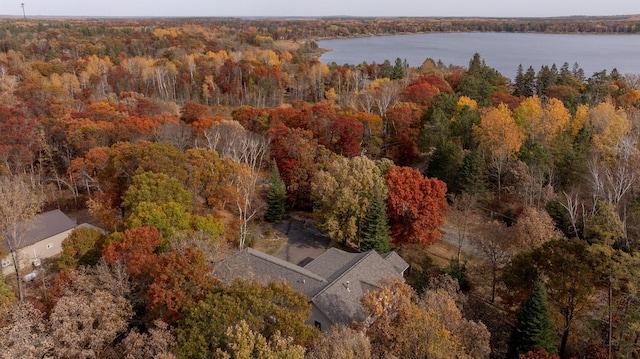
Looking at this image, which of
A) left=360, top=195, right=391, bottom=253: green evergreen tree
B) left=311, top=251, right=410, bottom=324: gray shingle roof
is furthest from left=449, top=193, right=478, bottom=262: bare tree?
left=311, top=251, right=410, bottom=324: gray shingle roof

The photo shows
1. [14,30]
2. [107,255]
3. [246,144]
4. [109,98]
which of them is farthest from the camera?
[14,30]

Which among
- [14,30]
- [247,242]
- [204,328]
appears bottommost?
[247,242]

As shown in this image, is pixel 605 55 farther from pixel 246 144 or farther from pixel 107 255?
pixel 107 255

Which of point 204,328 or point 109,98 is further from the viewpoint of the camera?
point 109,98

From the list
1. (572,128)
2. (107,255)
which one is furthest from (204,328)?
(572,128)

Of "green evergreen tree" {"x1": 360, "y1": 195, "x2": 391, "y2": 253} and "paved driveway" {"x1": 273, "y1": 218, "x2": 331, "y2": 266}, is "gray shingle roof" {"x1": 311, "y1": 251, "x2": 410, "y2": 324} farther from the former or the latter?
"paved driveway" {"x1": 273, "y1": 218, "x2": 331, "y2": 266}

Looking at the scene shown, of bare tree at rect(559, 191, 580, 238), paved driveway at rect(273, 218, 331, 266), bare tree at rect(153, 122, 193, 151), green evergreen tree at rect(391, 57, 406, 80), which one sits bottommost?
paved driveway at rect(273, 218, 331, 266)

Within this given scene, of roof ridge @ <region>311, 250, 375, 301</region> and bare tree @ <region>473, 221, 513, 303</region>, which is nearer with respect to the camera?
roof ridge @ <region>311, 250, 375, 301</region>

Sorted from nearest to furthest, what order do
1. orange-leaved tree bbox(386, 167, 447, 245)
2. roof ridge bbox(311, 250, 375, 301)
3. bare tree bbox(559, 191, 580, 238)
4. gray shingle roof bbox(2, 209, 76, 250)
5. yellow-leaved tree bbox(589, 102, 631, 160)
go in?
roof ridge bbox(311, 250, 375, 301) → bare tree bbox(559, 191, 580, 238) → gray shingle roof bbox(2, 209, 76, 250) → orange-leaved tree bbox(386, 167, 447, 245) → yellow-leaved tree bbox(589, 102, 631, 160)
